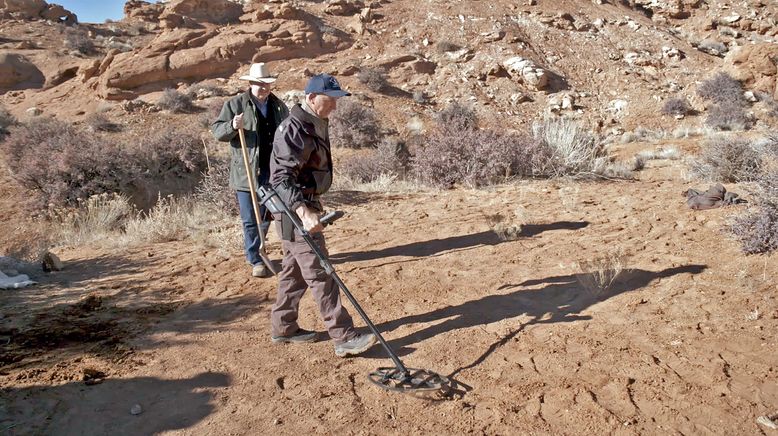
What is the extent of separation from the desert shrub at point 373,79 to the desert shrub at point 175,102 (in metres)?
6.01

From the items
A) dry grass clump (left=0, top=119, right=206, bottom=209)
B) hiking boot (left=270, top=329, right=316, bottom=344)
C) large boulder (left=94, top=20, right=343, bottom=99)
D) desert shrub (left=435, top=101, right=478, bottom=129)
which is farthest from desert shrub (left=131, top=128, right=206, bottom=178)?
hiking boot (left=270, top=329, right=316, bottom=344)

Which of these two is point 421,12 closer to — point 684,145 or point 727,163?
point 684,145

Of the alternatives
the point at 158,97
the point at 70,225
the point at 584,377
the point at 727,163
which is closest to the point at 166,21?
the point at 158,97

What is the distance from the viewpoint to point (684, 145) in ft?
39.7

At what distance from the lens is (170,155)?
12.7 meters

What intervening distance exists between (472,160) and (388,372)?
5770 millimetres

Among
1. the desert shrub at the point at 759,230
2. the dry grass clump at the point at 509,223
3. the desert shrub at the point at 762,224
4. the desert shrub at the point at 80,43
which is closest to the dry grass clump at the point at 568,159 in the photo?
the dry grass clump at the point at 509,223

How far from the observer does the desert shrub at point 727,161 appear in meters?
8.01

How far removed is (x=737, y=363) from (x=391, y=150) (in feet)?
28.7

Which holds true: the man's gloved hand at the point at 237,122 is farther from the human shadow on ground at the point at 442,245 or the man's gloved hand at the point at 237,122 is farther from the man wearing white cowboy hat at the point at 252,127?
the human shadow on ground at the point at 442,245

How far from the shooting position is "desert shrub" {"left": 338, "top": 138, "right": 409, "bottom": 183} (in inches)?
428

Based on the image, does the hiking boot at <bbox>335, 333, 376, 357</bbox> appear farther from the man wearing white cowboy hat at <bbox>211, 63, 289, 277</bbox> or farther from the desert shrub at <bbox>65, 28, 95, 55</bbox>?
the desert shrub at <bbox>65, 28, 95, 55</bbox>

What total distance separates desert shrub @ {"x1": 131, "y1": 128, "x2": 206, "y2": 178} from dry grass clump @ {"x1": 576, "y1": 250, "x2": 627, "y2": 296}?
1002 centimetres

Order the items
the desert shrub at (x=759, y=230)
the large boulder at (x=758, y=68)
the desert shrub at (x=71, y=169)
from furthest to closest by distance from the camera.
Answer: the large boulder at (x=758, y=68), the desert shrub at (x=71, y=169), the desert shrub at (x=759, y=230)
